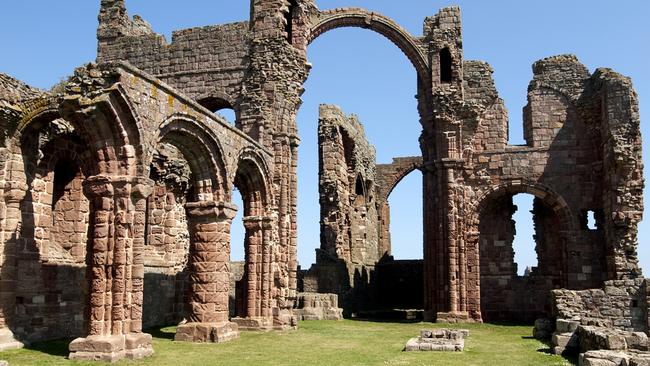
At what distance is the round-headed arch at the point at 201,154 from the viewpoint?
13.0m

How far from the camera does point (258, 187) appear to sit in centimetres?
1677

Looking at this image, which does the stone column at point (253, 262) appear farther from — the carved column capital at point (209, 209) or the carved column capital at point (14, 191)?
the carved column capital at point (14, 191)

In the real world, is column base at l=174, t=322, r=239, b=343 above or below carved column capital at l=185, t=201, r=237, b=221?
below

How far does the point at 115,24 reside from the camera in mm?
20781

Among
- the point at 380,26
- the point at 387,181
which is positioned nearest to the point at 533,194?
the point at 380,26

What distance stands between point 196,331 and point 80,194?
3.99 m

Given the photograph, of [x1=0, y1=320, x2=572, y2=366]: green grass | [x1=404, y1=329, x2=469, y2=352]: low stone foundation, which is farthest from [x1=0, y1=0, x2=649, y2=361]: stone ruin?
[x1=404, y1=329, x2=469, y2=352]: low stone foundation

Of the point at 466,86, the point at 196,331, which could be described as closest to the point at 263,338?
the point at 196,331

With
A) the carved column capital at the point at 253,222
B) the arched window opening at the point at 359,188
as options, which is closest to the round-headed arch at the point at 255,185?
the carved column capital at the point at 253,222

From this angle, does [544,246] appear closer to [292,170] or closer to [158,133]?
[292,170]

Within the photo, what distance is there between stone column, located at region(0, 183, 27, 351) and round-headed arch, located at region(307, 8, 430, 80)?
11.7 m

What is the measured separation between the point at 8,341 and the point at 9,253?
153 cm

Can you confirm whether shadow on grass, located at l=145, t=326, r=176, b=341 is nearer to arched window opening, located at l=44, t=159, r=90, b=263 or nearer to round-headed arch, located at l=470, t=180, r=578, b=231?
arched window opening, located at l=44, t=159, r=90, b=263

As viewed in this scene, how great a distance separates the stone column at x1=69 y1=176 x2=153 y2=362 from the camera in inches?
405
